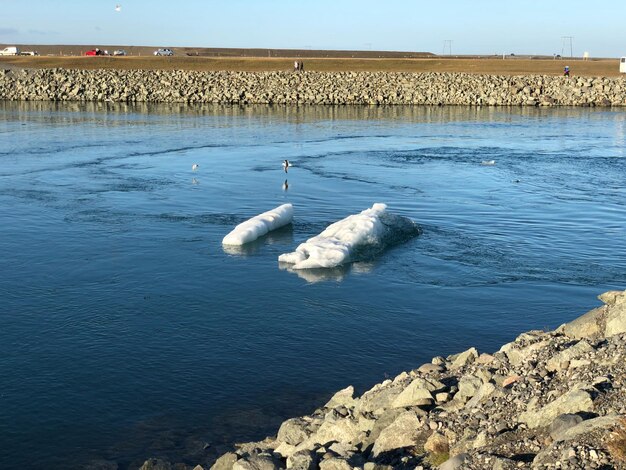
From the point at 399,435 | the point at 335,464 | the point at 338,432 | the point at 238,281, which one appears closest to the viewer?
the point at 335,464

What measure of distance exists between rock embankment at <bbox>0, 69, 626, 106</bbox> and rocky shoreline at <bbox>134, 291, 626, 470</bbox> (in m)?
67.6

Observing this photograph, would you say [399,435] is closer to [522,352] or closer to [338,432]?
[338,432]

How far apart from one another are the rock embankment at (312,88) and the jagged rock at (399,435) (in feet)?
229

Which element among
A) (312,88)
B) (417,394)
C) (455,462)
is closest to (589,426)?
(455,462)

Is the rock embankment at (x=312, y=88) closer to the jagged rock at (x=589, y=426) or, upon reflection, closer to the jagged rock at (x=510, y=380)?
the jagged rock at (x=510, y=380)

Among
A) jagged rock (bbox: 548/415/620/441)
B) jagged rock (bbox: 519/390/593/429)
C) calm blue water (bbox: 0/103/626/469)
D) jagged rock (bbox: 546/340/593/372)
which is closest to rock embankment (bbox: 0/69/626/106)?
calm blue water (bbox: 0/103/626/469)

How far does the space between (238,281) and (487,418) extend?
11.8 m

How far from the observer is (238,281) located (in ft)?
72.0

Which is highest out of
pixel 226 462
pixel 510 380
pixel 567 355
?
pixel 567 355

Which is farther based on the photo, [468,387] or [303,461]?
[468,387]

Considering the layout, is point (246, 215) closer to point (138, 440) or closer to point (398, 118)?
point (138, 440)

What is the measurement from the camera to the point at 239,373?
16.1 metres

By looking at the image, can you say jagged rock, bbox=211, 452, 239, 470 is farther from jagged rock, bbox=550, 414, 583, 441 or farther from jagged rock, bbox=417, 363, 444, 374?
jagged rock, bbox=550, 414, 583, 441

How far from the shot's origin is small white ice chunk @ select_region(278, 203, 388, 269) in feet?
76.6
